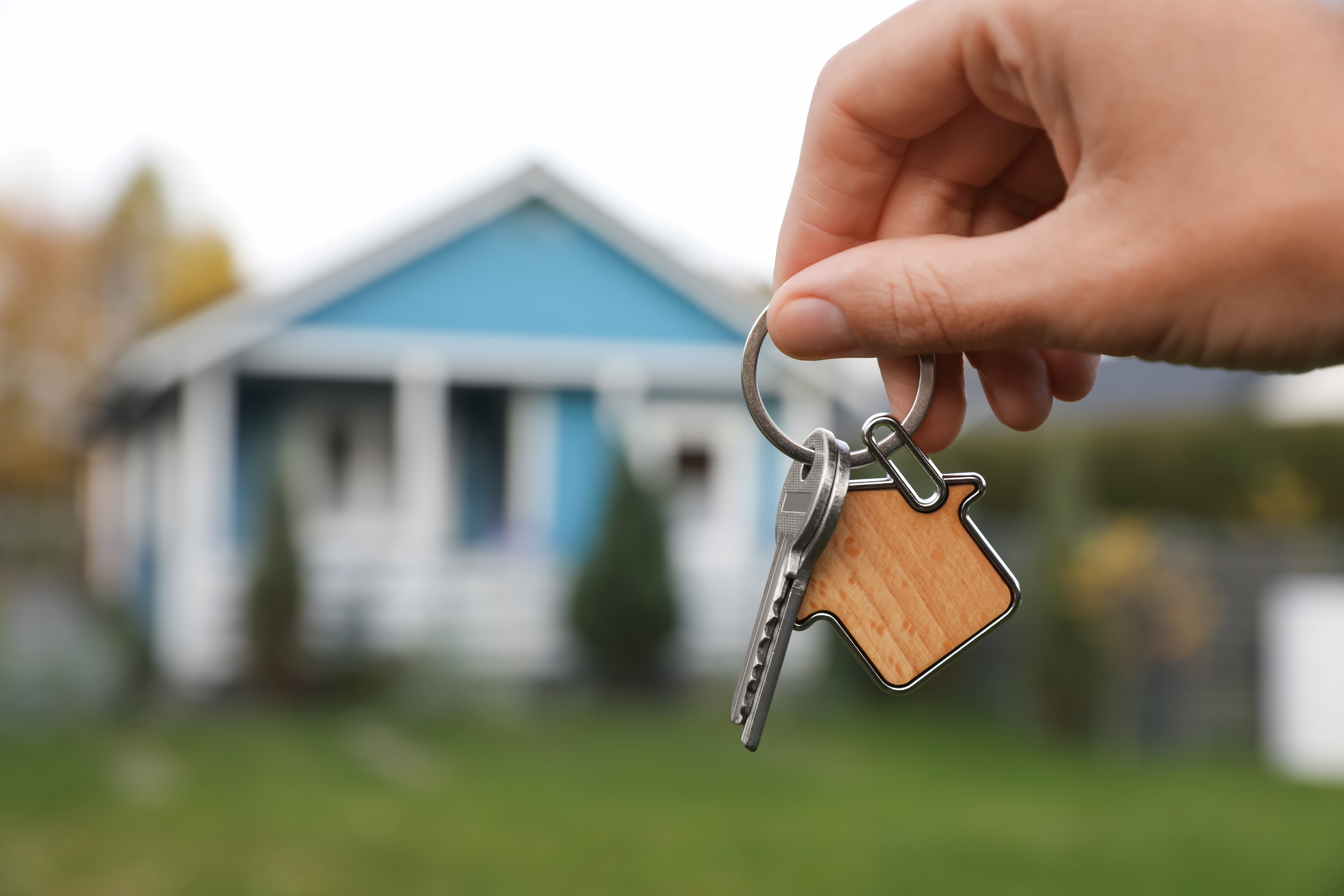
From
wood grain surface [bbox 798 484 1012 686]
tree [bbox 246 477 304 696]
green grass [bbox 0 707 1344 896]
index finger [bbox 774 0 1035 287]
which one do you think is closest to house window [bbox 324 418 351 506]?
tree [bbox 246 477 304 696]

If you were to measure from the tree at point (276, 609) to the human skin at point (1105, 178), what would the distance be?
1036cm

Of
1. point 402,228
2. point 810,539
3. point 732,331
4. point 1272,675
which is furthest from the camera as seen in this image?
point 732,331

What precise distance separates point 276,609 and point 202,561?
173 cm

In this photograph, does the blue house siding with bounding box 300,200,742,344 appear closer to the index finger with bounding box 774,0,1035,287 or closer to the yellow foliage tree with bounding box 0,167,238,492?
the index finger with bounding box 774,0,1035,287

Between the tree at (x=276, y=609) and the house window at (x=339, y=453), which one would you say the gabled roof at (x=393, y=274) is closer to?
the house window at (x=339, y=453)

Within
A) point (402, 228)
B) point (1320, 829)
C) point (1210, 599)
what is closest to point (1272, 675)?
point (1210, 599)

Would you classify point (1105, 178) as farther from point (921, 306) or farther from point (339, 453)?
point (339, 453)

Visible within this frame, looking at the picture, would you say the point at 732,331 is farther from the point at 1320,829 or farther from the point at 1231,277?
the point at 1231,277

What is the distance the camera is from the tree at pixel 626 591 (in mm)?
11383

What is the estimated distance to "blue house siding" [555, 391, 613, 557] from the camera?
45.4 feet

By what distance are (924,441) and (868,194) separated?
284mm

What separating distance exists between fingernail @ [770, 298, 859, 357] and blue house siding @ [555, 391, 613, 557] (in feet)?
41.5

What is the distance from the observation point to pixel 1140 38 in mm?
923

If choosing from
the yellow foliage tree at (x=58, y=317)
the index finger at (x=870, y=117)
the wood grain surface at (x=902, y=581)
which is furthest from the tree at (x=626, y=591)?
the yellow foliage tree at (x=58, y=317)
